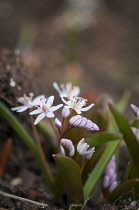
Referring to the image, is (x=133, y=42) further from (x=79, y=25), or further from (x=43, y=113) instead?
(x=43, y=113)

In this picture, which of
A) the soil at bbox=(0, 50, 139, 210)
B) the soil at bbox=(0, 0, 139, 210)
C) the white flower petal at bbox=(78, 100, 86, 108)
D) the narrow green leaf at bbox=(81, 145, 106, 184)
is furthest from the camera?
the soil at bbox=(0, 0, 139, 210)

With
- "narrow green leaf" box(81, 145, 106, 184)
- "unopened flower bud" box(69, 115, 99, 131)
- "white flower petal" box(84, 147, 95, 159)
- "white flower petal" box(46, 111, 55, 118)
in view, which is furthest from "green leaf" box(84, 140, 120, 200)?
"white flower petal" box(46, 111, 55, 118)

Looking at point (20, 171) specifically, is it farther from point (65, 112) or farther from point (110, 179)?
point (65, 112)

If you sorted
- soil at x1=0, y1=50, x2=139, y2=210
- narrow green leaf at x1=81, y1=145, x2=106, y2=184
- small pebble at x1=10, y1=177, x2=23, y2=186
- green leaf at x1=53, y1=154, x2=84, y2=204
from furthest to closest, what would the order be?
small pebble at x1=10, y1=177, x2=23, y2=186 → narrow green leaf at x1=81, y1=145, x2=106, y2=184 → soil at x1=0, y1=50, x2=139, y2=210 → green leaf at x1=53, y1=154, x2=84, y2=204

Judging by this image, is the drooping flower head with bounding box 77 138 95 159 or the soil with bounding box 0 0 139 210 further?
the soil with bounding box 0 0 139 210

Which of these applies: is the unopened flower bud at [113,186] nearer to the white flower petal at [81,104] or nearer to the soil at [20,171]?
the soil at [20,171]

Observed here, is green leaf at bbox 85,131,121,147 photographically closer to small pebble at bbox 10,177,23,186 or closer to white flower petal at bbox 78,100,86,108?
white flower petal at bbox 78,100,86,108
